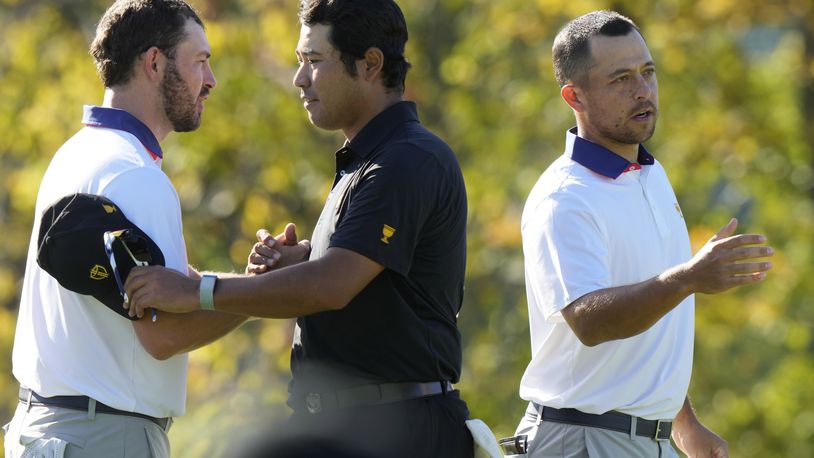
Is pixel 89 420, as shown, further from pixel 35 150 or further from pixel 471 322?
pixel 35 150

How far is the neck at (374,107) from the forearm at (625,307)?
35.0 inches

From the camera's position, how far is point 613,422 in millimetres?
4488

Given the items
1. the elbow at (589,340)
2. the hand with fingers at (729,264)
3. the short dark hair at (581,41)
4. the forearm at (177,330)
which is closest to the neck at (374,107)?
the short dark hair at (581,41)

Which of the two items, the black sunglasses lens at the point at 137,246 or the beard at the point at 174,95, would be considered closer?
the black sunglasses lens at the point at 137,246

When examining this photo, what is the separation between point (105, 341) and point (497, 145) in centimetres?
1015

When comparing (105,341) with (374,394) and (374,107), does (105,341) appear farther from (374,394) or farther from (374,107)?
(374,107)

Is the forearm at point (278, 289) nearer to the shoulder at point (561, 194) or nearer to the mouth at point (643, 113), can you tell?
the shoulder at point (561, 194)

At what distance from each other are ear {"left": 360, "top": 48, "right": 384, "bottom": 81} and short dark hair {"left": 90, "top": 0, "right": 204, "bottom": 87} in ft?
2.09

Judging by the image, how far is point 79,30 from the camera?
51.3 ft

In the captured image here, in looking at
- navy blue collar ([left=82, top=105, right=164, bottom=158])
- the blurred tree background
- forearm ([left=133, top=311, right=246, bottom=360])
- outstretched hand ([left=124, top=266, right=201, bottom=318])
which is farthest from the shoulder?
the blurred tree background

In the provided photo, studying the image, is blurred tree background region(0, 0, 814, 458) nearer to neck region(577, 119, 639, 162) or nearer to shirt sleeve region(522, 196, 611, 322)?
neck region(577, 119, 639, 162)

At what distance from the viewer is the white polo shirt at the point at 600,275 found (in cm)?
443

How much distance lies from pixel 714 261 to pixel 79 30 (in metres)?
12.8

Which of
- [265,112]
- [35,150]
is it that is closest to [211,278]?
[265,112]
